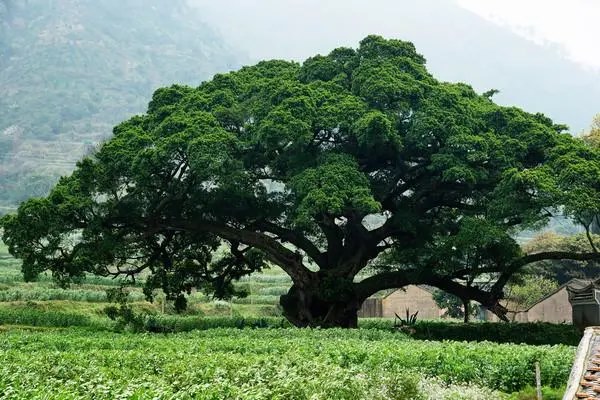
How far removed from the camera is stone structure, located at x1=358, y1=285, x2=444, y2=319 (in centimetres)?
5119

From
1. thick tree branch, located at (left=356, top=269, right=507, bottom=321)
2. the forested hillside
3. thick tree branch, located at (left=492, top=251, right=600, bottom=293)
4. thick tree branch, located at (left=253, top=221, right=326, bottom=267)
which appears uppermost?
the forested hillside

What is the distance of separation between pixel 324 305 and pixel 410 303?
27791 mm

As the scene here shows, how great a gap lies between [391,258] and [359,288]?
354 cm

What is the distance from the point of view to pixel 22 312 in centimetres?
3092

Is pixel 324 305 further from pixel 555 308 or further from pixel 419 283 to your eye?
pixel 555 308

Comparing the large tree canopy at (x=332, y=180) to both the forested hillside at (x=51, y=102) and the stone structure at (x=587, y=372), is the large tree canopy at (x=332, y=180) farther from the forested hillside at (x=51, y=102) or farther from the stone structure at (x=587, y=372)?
the forested hillside at (x=51, y=102)

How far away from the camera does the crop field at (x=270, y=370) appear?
756 cm

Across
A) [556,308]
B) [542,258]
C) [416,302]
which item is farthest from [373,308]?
[542,258]

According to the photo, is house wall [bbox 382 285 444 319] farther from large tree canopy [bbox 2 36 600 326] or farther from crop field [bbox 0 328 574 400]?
crop field [bbox 0 328 574 400]

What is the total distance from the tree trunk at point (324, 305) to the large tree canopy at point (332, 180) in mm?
60

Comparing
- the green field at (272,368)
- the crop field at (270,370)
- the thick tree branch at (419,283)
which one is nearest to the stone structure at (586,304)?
the green field at (272,368)

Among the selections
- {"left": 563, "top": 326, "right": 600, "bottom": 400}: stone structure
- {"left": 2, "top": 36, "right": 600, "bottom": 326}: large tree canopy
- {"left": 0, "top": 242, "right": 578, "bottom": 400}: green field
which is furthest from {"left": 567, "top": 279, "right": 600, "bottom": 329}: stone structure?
{"left": 563, "top": 326, "right": 600, "bottom": 400}: stone structure

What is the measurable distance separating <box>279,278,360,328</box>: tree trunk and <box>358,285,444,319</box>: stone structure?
26.6 m

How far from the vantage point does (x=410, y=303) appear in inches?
2020
